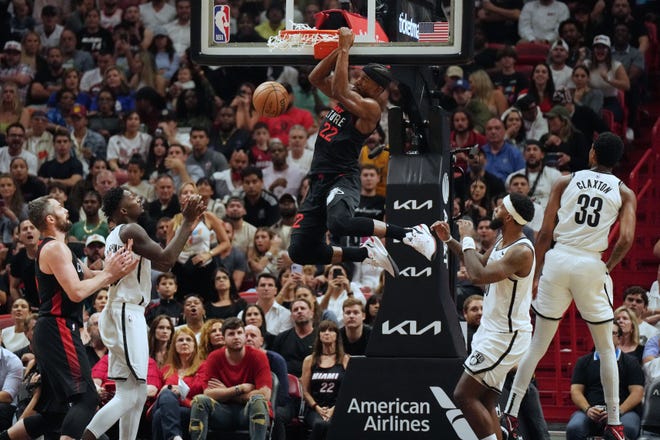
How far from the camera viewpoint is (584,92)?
17281 mm

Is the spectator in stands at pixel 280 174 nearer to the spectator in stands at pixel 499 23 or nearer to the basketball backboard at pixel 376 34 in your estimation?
the spectator in stands at pixel 499 23

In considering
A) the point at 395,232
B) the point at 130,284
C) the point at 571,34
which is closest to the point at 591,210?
the point at 395,232

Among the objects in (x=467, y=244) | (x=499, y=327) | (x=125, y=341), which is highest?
(x=467, y=244)

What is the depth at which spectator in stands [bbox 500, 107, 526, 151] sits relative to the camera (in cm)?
1656

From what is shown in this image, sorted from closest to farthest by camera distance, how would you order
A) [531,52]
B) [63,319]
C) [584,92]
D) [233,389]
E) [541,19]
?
[63,319] < [233,389] < [584,92] < [531,52] < [541,19]

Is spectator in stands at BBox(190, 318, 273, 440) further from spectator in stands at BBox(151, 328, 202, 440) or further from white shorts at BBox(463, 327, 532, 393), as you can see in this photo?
white shorts at BBox(463, 327, 532, 393)

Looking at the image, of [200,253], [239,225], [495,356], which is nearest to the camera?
[495,356]

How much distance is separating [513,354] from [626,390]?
8.55 ft

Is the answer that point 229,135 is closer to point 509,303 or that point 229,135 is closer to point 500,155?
point 500,155

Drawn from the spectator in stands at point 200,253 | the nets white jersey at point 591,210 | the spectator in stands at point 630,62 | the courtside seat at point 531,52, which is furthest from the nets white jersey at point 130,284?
the courtside seat at point 531,52

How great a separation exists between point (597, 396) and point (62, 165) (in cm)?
837

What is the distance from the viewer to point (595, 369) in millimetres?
12047

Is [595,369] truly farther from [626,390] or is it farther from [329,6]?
[329,6]

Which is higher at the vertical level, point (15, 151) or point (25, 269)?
point (15, 151)
